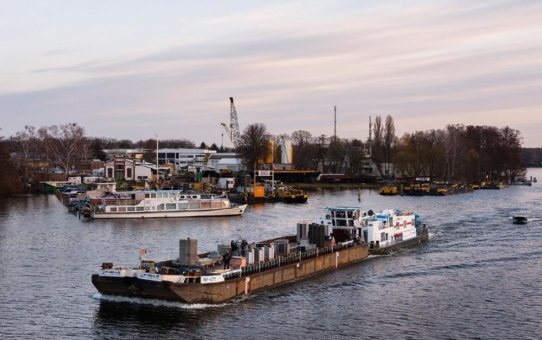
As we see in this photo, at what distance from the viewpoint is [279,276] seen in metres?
37.4

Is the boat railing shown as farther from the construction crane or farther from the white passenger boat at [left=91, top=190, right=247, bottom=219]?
the construction crane

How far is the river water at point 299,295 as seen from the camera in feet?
97.1

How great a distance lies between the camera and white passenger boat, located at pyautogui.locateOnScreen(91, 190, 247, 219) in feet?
243

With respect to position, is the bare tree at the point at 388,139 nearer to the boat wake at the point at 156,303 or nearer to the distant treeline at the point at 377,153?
the distant treeline at the point at 377,153

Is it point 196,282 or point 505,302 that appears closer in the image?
point 196,282

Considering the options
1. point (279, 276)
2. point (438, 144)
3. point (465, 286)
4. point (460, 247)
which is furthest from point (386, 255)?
point (438, 144)

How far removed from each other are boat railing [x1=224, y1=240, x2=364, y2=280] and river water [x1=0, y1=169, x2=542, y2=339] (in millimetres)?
1375

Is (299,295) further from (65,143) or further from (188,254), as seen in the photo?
(65,143)

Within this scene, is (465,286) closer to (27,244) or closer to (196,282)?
(196,282)

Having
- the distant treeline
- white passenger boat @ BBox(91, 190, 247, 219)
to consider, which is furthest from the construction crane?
white passenger boat @ BBox(91, 190, 247, 219)

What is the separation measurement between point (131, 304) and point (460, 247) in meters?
30.9

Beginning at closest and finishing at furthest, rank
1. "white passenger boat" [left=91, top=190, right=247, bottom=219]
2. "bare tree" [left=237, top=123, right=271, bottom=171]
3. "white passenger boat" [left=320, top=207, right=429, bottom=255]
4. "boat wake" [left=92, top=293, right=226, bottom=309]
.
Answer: "boat wake" [left=92, top=293, right=226, bottom=309], "white passenger boat" [left=320, top=207, right=429, bottom=255], "white passenger boat" [left=91, top=190, right=247, bottom=219], "bare tree" [left=237, top=123, right=271, bottom=171]

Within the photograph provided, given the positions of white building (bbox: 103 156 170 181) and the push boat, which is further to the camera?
white building (bbox: 103 156 170 181)

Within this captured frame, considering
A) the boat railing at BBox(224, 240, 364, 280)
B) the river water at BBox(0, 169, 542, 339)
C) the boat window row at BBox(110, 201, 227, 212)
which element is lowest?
the river water at BBox(0, 169, 542, 339)
